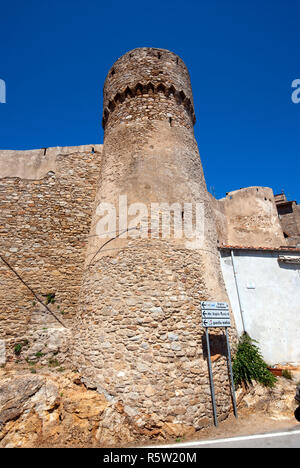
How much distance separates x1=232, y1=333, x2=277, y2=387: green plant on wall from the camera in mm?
7199

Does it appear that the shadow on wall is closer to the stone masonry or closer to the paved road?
the stone masonry

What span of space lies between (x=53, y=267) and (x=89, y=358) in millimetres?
3495

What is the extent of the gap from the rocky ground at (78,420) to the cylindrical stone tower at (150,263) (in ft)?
0.72

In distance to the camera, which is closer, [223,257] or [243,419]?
[243,419]

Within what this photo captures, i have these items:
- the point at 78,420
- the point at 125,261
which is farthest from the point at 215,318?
the point at 78,420

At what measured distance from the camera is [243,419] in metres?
6.45

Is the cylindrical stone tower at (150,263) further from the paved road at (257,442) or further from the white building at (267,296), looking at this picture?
the white building at (267,296)

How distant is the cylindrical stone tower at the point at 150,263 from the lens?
20.2 ft

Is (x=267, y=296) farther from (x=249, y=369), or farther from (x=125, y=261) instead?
(x=125, y=261)

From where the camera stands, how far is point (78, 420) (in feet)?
18.5

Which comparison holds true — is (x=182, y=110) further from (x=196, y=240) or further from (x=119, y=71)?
(x=196, y=240)

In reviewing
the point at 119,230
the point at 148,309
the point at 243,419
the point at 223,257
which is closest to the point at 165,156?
the point at 119,230

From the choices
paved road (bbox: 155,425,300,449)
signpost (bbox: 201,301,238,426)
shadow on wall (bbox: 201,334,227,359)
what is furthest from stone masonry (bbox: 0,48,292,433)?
paved road (bbox: 155,425,300,449)
